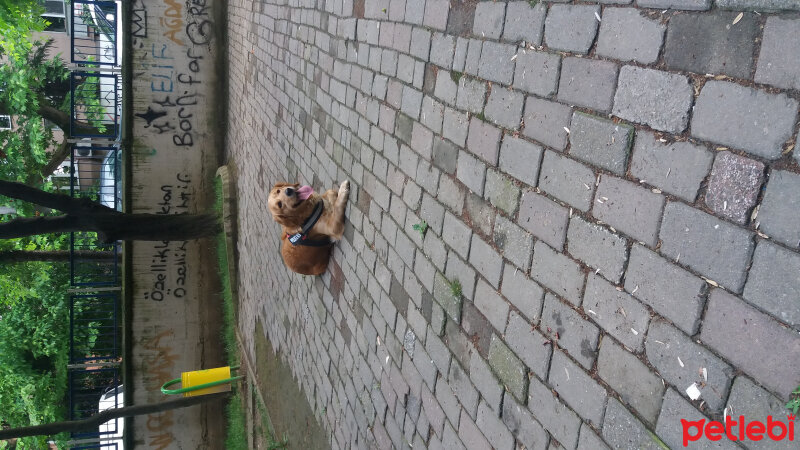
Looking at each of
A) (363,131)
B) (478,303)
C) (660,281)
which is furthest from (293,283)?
(660,281)

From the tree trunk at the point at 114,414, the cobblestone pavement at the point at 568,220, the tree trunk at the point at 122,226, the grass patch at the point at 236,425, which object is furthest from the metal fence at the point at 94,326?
the cobblestone pavement at the point at 568,220

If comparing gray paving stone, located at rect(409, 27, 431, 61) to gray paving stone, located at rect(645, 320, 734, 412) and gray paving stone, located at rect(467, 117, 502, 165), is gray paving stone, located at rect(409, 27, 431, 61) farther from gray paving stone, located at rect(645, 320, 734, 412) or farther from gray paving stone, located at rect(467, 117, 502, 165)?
gray paving stone, located at rect(645, 320, 734, 412)

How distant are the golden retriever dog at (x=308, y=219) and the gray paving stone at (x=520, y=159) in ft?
6.50

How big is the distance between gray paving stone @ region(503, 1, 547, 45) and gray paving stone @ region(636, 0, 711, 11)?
0.48 metres

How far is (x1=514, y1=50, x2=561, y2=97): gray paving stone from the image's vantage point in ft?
6.72

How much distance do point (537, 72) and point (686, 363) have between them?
1.16m

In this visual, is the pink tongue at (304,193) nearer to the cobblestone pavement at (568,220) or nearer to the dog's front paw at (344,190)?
the dog's front paw at (344,190)

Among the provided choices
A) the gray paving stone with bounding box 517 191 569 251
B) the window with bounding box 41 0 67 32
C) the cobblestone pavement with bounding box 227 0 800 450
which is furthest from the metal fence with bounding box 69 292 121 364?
the window with bounding box 41 0 67 32

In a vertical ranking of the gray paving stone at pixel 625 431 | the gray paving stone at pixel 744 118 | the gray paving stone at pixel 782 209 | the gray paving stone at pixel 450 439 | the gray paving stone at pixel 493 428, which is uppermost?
the gray paving stone at pixel 744 118

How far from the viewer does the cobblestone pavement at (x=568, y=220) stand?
1364 millimetres

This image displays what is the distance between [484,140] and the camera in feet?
8.17

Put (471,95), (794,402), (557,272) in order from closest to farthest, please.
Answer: (794,402)
(557,272)
(471,95)

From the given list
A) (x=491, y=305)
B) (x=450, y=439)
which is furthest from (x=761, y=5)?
(x=450, y=439)

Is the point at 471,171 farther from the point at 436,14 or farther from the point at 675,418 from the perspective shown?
the point at 675,418
